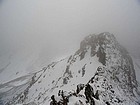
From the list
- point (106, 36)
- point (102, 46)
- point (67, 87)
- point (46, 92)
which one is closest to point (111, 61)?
point (102, 46)

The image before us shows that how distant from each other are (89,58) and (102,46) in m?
11.4

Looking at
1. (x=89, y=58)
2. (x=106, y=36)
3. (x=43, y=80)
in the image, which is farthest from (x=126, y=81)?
(x=43, y=80)

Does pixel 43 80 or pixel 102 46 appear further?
pixel 43 80

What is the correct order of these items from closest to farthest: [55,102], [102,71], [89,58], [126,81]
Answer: [55,102] → [102,71] → [126,81] → [89,58]

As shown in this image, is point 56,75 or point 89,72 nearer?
point 89,72

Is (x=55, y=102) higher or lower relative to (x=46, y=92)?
lower

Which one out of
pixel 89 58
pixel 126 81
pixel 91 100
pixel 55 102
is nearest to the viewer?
pixel 55 102

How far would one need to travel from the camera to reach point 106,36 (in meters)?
149

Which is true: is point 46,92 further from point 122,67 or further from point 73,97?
point 73,97

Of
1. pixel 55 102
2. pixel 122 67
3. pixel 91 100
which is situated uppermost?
pixel 122 67

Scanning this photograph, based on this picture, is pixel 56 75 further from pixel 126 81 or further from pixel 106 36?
pixel 126 81

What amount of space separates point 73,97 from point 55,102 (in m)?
3.49

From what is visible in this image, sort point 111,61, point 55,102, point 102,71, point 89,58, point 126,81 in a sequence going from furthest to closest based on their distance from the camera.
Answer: point 89,58
point 111,61
point 126,81
point 102,71
point 55,102

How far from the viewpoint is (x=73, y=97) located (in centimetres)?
3609
